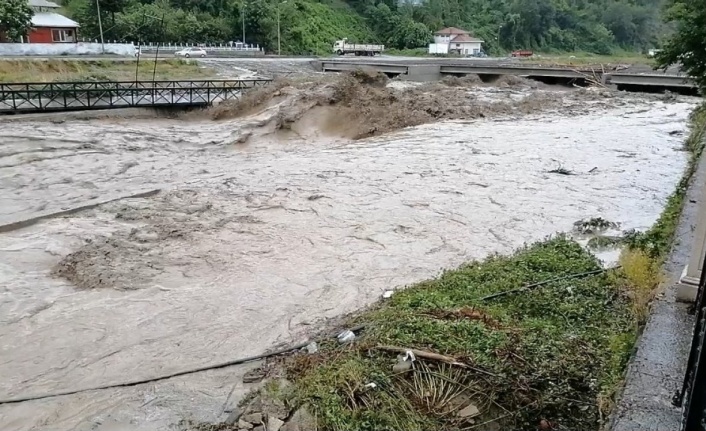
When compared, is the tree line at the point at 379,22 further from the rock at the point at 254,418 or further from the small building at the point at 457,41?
the rock at the point at 254,418

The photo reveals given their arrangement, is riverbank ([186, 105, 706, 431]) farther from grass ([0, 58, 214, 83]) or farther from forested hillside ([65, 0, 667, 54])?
forested hillside ([65, 0, 667, 54])

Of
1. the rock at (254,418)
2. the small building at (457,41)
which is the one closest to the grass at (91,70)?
the rock at (254,418)

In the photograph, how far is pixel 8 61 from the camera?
35.9 meters

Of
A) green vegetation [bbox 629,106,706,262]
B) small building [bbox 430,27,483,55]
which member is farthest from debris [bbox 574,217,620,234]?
small building [bbox 430,27,483,55]

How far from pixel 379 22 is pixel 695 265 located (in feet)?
285

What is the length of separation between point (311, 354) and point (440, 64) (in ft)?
163

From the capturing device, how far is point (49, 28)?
171ft

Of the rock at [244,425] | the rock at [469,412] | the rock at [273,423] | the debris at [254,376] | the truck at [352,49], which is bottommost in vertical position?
the debris at [254,376]

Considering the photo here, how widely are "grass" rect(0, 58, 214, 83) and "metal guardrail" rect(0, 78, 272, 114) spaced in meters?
4.09

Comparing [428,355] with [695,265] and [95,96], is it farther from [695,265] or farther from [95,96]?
[95,96]

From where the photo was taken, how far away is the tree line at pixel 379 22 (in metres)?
61.0

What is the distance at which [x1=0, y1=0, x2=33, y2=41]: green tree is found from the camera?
45094mm

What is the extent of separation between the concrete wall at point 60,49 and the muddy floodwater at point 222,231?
60.9ft

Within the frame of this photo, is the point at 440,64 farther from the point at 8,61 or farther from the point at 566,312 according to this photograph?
the point at 566,312
